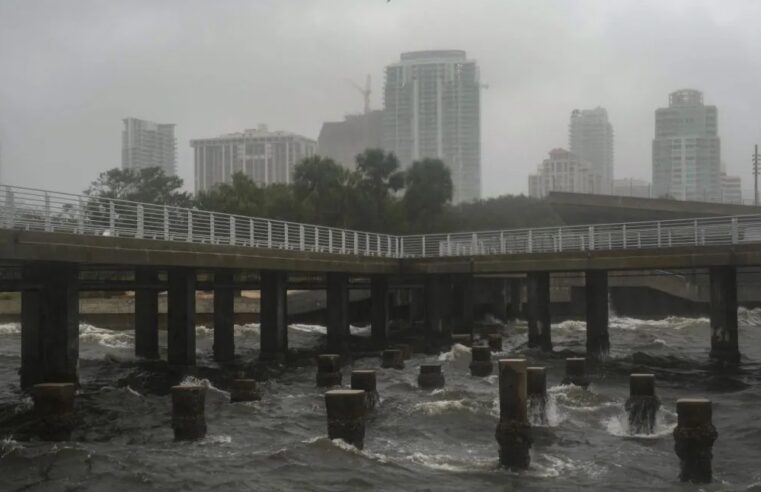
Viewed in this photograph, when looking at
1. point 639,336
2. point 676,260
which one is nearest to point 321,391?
point 676,260

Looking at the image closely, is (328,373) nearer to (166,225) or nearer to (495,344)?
(166,225)

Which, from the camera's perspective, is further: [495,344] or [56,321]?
[495,344]

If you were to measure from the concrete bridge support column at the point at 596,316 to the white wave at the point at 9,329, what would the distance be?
121 feet

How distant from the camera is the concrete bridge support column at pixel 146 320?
3731 cm

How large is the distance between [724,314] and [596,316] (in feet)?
17.1

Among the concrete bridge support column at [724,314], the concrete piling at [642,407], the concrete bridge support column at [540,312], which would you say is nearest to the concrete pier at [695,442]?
the concrete piling at [642,407]

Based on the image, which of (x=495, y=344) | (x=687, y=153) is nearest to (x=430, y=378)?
(x=495, y=344)

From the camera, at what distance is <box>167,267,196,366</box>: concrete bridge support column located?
1240 inches

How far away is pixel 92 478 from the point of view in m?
16.2

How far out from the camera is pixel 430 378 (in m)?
28.2

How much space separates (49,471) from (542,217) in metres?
114

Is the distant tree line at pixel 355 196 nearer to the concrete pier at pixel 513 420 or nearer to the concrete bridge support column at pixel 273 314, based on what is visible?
the concrete bridge support column at pixel 273 314

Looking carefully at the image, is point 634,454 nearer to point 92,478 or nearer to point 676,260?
point 92,478

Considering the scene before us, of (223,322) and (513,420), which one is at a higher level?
(223,322)
